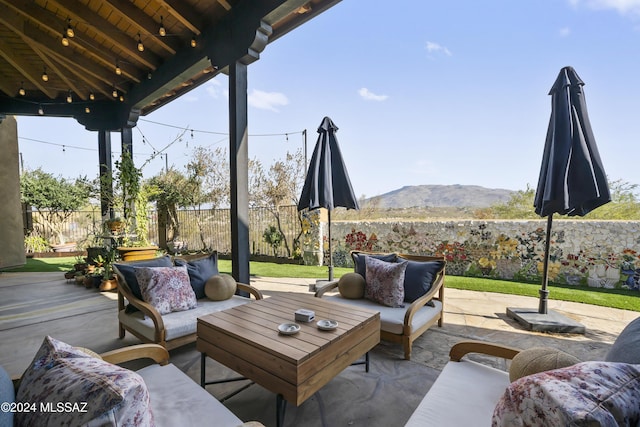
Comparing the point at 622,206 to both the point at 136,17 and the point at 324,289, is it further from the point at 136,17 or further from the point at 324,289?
the point at 136,17

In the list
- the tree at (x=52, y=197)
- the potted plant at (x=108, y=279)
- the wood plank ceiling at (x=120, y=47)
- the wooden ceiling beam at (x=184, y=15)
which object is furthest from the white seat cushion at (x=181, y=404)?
the tree at (x=52, y=197)

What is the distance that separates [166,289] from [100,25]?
11.8 feet

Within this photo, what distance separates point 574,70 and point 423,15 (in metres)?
5.64

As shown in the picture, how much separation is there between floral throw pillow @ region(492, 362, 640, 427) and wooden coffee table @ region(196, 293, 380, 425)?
1.00 meters

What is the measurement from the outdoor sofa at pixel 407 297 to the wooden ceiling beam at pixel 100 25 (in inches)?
170

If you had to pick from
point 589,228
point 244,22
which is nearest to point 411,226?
point 589,228

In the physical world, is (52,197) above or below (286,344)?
above

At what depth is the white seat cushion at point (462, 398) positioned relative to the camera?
1.31 metres

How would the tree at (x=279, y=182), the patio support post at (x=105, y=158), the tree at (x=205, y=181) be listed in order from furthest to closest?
1. the tree at (x=205, y=181)
2. the tree at (x=279, y=182)
3. the patio support post at (x=105, y=158)

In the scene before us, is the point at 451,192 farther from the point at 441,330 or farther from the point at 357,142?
the point at 441,330

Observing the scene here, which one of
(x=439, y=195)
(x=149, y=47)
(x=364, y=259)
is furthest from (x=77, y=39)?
(x=439, y=195)

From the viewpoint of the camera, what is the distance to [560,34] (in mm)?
5988

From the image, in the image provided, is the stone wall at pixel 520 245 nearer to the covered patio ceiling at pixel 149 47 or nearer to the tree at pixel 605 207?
the tree at pixel 605 207

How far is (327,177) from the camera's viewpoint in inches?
168
